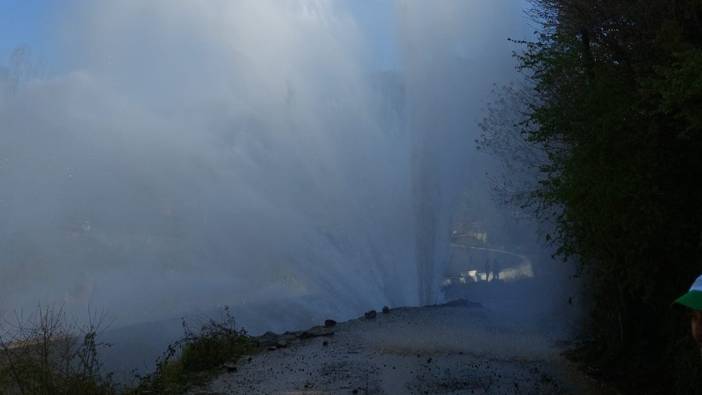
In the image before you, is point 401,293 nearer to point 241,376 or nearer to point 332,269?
point 332,269

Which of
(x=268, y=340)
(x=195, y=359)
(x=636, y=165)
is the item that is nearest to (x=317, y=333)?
(x=268, y=340)

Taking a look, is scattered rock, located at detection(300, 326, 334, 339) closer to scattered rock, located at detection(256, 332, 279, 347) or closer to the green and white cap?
scattered rock, located at detection(256, 332, 279, 347)

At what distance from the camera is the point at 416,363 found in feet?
32.2

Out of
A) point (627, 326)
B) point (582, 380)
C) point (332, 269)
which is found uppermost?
point (332, 269)

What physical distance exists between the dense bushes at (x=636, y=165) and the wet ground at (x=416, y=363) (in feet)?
3.92

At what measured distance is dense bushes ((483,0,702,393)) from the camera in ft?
24.8

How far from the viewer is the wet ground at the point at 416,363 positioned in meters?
8.53

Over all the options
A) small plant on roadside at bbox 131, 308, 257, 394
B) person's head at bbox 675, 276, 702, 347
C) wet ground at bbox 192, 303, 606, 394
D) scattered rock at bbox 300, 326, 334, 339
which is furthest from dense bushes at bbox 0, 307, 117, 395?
person's head at bbox 675, 276, 702, 347

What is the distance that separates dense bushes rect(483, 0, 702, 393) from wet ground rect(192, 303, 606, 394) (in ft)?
3.92

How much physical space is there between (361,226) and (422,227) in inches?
97.5

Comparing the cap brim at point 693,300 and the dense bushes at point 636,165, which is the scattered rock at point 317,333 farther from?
the cap brim at point 693,300

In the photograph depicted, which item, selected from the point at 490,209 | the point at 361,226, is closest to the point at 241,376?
the point at 361,226

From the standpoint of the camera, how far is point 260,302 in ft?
62.6

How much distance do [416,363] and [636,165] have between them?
425cm
